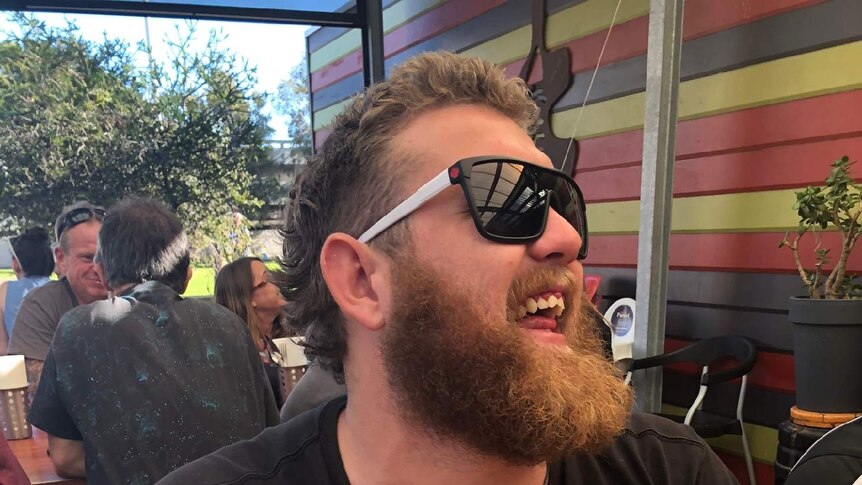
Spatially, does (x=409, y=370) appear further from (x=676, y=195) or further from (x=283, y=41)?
(x=283, y=41)

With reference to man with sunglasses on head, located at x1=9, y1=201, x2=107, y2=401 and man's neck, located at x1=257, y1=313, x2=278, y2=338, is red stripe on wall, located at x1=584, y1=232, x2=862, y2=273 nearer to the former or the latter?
man's neck, located at x1=257, y1=313, x2=278, y2=338

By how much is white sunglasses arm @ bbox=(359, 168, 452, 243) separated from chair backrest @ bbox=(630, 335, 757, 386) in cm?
205

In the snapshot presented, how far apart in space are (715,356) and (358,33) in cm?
378

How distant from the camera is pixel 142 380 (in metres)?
1.99

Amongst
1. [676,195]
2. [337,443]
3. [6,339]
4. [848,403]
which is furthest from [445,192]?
[6,339]

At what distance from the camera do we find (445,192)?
995 mm

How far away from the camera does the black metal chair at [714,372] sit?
2.61 m

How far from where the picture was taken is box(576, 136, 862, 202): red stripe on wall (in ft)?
7.86

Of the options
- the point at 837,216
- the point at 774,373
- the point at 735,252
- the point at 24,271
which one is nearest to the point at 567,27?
the point at 735,252

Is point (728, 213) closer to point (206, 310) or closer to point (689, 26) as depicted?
point (689, 26)

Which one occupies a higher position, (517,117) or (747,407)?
(517,117)

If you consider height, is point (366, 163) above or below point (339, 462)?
above

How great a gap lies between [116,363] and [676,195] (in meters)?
2.33

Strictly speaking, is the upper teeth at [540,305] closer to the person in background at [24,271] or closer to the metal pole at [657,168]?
the metal pole at [657,168]
